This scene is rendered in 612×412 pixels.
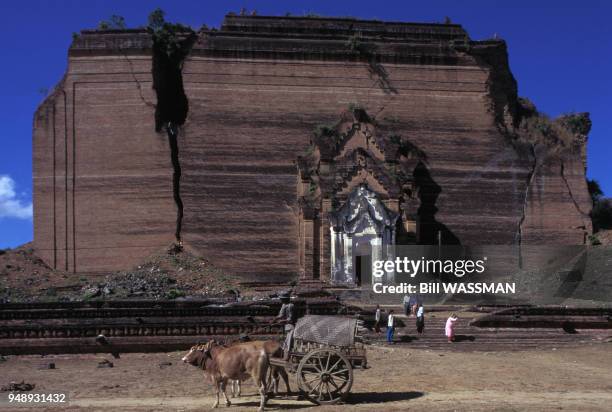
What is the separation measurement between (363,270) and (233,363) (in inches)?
892

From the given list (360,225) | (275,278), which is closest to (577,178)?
(360,225)

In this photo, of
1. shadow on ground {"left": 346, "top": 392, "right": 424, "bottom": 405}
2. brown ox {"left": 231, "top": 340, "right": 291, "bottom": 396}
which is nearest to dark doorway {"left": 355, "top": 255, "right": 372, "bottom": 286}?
shadow on ground {"left": 346, "top": 392, "right": 424, "bottom": 405}

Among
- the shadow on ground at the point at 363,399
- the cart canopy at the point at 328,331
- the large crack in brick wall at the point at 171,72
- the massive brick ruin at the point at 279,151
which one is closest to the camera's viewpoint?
the shadow on ground at the point at 363,399

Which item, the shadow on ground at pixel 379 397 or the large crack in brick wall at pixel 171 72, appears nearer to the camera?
the shadow on ground at pixel 379 397

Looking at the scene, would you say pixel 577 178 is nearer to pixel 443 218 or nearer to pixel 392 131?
pixel 443 218

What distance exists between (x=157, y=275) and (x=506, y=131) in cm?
2030

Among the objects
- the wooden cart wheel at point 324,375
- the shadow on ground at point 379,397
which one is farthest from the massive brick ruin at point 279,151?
the wooden cart wheel at point 324,375

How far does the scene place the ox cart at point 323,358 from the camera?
39.7 feet

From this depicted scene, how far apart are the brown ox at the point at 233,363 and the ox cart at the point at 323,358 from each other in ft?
1.14

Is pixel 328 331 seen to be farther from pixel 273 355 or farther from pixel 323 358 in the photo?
pixel 273 355

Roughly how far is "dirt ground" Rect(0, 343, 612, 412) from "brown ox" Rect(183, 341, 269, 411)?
45cm

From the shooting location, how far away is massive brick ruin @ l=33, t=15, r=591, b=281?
35.6 meters

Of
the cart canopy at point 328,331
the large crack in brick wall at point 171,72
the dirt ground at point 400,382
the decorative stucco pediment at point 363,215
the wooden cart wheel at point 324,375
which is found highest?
the large crack in brick wall at point 171,72

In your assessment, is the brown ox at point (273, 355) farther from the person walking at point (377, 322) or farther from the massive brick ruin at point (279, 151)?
the massive brick ruin at point (279, 151)
